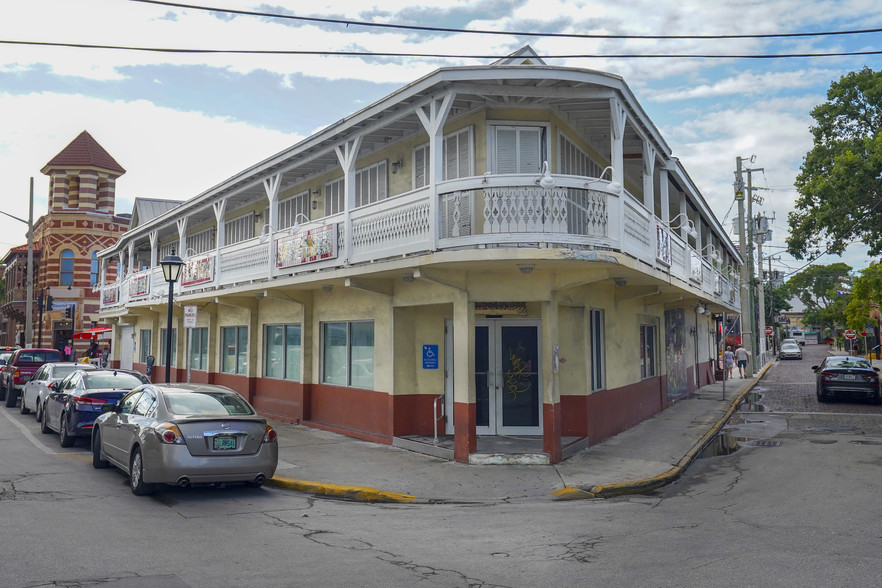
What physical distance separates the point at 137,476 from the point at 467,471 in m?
4.77

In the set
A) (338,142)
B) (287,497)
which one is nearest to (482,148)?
(338,142)

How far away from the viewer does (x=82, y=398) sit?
516 inches

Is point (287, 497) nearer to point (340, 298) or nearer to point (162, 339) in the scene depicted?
point (340, 298)

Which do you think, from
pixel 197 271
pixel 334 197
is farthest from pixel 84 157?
pixel 334 197

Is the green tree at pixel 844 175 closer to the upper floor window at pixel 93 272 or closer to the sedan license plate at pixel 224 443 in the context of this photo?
the sedan license plate at pixel 224 443

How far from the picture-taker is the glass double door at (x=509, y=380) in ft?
42.0

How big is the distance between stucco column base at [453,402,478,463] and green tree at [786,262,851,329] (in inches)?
2653

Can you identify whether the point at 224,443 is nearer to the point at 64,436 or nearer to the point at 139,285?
the point at 64,436

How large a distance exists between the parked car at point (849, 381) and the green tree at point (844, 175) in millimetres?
4296

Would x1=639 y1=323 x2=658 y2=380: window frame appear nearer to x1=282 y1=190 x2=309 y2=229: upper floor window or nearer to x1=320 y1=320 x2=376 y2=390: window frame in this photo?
x1=320 y1=320 x2=376 y2=390: window frame

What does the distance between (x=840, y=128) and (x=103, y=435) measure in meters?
24.8

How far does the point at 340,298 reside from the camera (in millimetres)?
15242

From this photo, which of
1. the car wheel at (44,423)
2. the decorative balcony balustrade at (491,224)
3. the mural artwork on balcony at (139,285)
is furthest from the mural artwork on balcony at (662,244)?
the mural artwork on balcony at (139,285)

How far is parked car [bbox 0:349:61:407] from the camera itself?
71.6 ft
